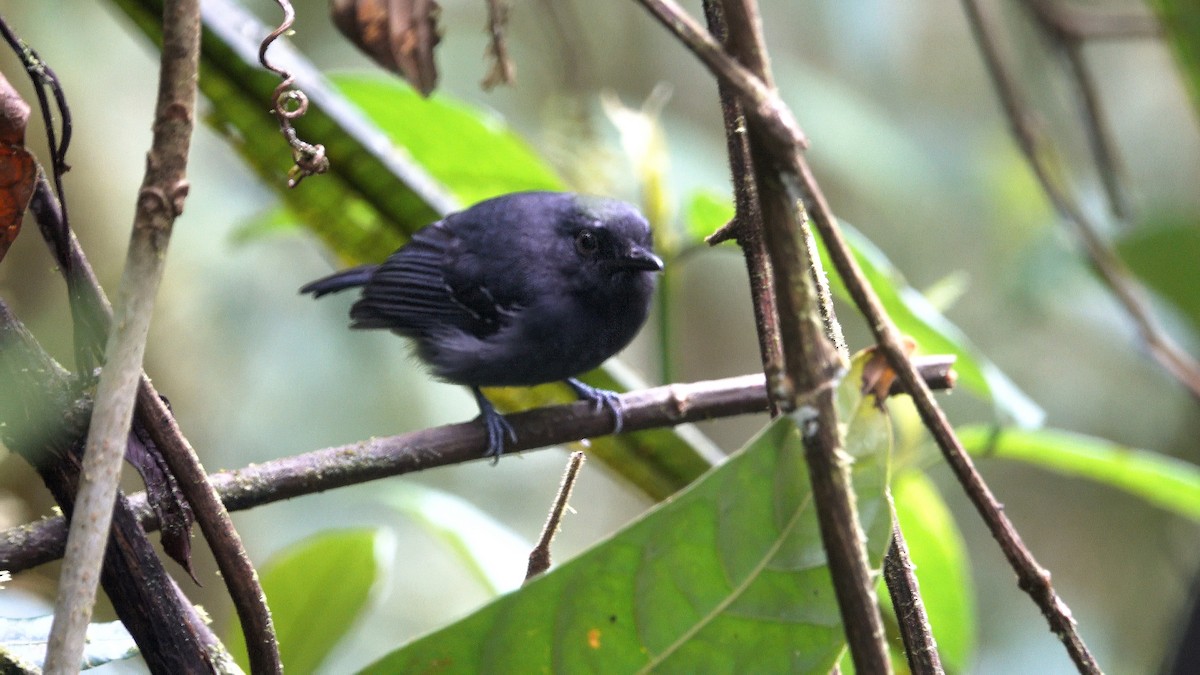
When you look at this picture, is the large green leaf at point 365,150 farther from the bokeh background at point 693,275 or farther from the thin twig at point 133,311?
the thin twig at point 133,311

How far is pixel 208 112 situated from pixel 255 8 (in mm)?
2258

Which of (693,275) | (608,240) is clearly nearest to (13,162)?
(608,240)

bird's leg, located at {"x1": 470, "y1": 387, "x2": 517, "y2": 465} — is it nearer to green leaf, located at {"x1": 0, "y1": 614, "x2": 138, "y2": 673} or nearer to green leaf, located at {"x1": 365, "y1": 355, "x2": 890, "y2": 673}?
green leaf, located at {"x1": 0, "y1": 614, "x2": 138, "y2": 673}

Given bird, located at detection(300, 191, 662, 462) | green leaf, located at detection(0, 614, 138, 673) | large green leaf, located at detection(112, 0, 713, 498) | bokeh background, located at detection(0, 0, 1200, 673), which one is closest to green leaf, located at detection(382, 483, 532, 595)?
bokeh background, located at detection(0, 0, 1200, 673)

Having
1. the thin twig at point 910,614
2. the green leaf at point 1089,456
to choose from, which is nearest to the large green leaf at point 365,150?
the green leaf at point 1089,456

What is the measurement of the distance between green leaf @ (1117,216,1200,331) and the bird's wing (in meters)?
1.66

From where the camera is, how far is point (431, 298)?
122 inches

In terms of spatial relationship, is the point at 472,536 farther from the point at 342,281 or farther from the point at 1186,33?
the point at 1186,33

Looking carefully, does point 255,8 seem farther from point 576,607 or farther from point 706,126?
point 576,607

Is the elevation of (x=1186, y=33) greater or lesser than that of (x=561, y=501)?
greater

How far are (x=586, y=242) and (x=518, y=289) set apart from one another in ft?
0.78

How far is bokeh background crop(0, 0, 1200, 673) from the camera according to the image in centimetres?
369

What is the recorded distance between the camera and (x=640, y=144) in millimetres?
2549

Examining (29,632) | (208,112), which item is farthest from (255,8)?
(29,632)
